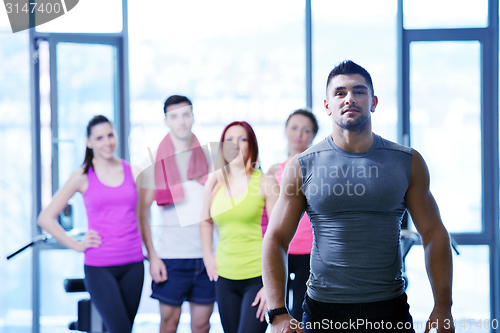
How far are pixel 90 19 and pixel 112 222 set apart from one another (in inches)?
64.6

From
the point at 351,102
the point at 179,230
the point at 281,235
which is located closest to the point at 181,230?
the point at 179,230

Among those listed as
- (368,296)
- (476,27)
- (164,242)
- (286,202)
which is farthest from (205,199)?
(476,27)

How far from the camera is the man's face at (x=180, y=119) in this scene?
7.61 feet

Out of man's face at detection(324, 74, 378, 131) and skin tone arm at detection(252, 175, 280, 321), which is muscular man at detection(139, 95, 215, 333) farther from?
man's face at detection(324, 74, 378, 131)

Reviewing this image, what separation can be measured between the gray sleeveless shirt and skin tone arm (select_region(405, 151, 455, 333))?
0.04 metres

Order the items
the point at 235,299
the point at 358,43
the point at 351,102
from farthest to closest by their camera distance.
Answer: the point at 358,43, the point at 235,299, the point at 351,102

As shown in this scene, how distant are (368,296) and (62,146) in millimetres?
2454

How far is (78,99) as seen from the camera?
3.00m

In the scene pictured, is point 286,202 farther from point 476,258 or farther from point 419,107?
point 476,258

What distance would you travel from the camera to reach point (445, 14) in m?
3.03

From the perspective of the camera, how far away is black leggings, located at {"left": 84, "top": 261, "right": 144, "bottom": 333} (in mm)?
2178

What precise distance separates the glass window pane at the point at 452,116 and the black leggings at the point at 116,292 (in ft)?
7.04

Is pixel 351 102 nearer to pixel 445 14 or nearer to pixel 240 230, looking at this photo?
pixel 240 230

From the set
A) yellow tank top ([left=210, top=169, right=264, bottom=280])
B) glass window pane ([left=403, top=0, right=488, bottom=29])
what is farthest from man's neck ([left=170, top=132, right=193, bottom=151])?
glass window pane ([left=403, top=0, right=488, bottom=29])
